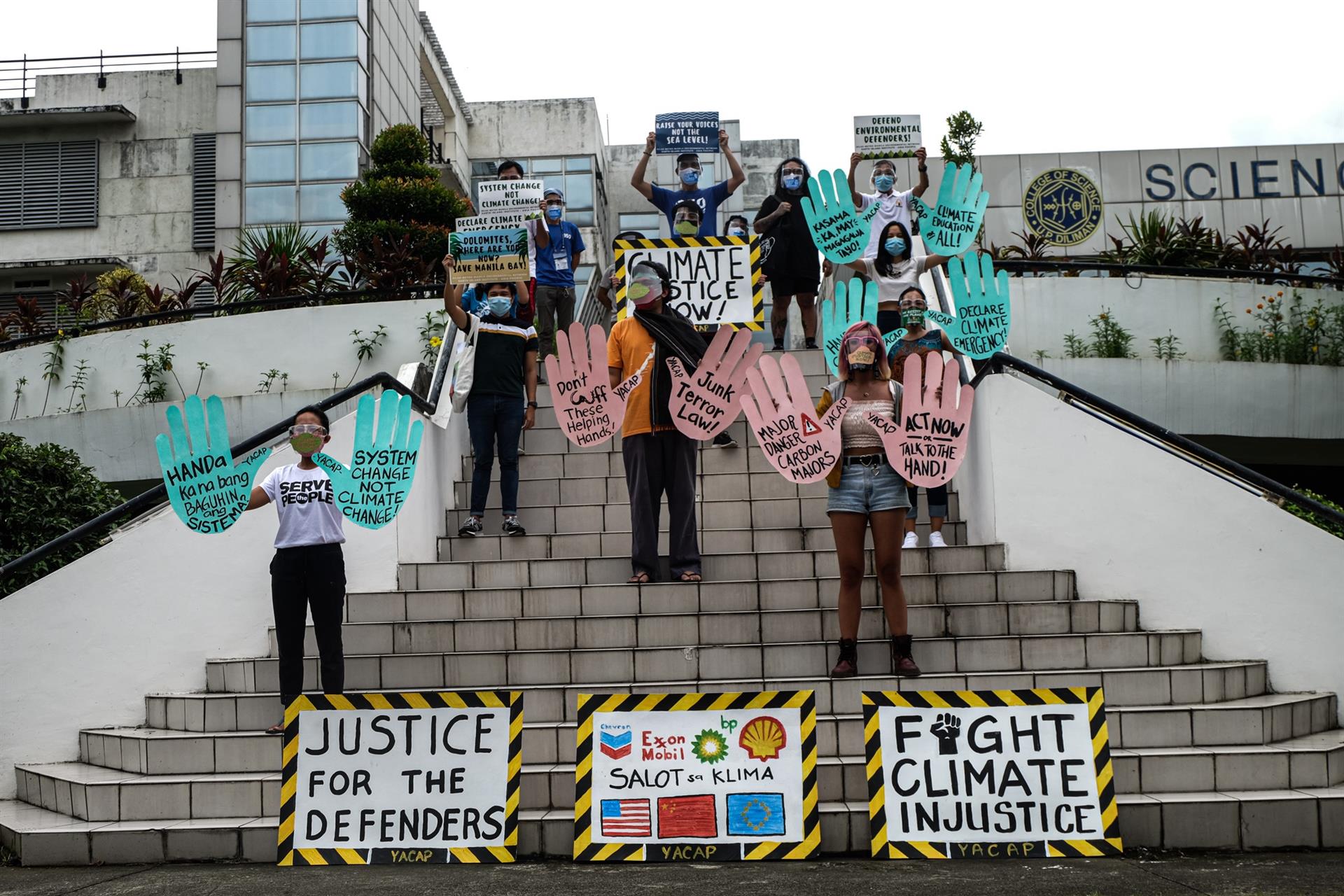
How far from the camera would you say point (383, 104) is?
23.3 metres

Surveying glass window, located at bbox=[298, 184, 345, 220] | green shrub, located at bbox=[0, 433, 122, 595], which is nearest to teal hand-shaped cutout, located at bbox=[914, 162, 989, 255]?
green shrub, located at bbox=[0, 433, 122, 595]

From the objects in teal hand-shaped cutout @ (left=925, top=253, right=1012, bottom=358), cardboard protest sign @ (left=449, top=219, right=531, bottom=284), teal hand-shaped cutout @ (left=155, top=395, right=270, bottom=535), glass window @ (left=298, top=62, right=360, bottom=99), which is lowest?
teal hand-shaped cutout @ (left=155, top=395, right=270, bottom=535)

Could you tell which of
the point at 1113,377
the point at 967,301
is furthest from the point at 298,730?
the point at 1113,377

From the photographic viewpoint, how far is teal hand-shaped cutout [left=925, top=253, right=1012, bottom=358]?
8.60 m

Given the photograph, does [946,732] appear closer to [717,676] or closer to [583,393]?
[717,676]

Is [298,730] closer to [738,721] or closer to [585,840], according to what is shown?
[585,840]

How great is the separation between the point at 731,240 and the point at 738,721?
5438 millimetres

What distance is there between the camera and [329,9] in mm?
22109

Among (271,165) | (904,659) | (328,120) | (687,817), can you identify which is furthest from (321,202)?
Answer: (687,817)

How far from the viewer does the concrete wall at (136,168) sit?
885 inches

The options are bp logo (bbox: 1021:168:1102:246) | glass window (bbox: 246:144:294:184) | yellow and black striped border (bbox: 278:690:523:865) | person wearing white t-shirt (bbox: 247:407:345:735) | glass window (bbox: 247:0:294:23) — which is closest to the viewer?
yellow and black striped border (bbox: 278:690:523:865)

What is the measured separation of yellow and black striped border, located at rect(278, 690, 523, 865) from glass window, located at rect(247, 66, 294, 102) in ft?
60.6

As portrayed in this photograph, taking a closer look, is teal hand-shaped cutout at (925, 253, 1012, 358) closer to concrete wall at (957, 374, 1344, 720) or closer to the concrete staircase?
concrete wall at (957, 374, 1344, 720)

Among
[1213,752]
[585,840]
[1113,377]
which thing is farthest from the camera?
[1113,377]
